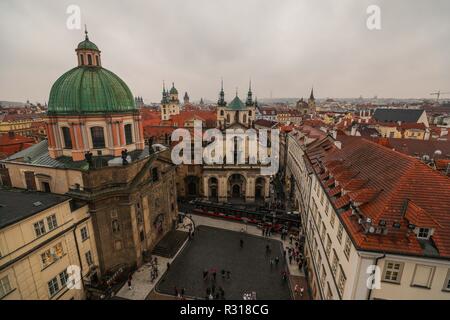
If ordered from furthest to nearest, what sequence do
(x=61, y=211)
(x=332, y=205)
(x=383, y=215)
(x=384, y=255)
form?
(x=61, y=211), (x=332, y=205), (x=383, y=215), (x=384, y=255)

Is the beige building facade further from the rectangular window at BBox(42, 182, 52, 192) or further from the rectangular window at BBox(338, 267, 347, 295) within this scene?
the rectangular window at BBox(338, 267, 347, 295)

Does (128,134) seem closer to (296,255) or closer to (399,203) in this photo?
(296,255)

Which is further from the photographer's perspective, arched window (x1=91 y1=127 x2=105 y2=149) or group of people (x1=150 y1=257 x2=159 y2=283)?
Answer: arched window (x1=91 y1=127 x2=105 y2=149)

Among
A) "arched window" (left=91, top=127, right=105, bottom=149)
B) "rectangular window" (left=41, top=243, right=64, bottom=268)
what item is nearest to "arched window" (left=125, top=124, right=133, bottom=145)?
"arched window" (left=91, top=127, right=105, bottom=149)

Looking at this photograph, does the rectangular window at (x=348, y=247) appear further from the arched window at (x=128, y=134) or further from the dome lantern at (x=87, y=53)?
the dome lantern at (x=87, y=53)
